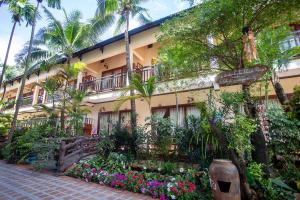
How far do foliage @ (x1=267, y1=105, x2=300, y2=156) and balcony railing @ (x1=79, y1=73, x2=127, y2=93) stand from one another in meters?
7.61

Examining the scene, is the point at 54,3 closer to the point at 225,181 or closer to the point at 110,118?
the point at 110,118

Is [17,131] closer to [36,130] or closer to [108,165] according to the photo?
[36,130]

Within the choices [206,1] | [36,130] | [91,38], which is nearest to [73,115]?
[36,130]

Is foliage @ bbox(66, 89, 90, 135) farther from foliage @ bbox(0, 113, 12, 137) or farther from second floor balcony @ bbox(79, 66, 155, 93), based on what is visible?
foliage @ bbox(0, 113, 12, 137)

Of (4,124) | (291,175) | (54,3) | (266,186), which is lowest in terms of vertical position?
(266,186)

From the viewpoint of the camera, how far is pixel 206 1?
458 cm

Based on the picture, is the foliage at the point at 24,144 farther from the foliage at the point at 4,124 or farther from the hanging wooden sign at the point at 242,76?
the hanging wooden sign at the point at 242,76

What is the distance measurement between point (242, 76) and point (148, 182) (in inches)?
137

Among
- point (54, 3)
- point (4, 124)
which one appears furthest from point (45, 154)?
point (54, 3)

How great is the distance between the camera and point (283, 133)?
4621 millimetres

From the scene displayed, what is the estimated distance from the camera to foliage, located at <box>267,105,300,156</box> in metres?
4.47

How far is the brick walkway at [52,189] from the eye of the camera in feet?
14.0

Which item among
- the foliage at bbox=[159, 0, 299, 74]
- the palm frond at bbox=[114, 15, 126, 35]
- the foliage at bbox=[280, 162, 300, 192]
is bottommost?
the foliage at bbox=[280, 162, 300, 192]

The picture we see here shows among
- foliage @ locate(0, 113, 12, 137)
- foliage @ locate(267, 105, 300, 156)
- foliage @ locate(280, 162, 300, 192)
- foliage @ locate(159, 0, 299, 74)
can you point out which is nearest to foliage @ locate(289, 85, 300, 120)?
foliage @ locate(267, 105, 300, 156)
